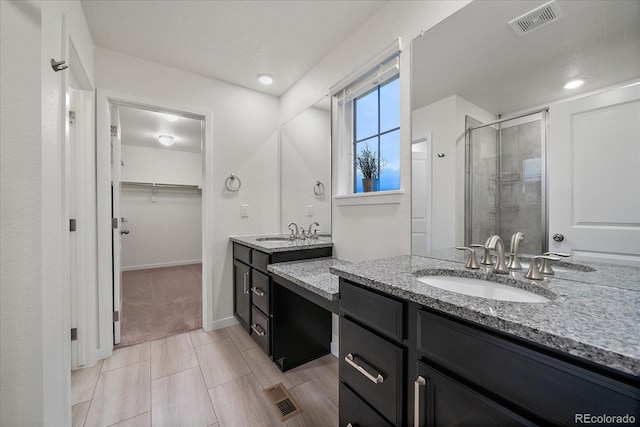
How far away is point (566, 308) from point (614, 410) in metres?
0.26

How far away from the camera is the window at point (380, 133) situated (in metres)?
1.63

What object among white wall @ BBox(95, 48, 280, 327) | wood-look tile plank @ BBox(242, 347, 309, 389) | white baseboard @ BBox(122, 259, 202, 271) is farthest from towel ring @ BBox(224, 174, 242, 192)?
white baseboard @ BBox(122, 259, 202, 271)

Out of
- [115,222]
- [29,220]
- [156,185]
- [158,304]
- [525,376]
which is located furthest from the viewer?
[156,185]

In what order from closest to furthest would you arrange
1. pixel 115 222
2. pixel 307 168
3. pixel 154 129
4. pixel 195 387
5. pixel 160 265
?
1. pixel 195 387
2. pixel 115 222
3. pixel 307 168
4. pixel 154 129
5. pixel 160 265

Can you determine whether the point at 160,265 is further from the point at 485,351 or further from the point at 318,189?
the point at 485,351

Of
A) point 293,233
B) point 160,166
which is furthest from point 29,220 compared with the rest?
point 160,166

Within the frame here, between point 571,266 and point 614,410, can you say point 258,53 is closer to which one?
point 571,266

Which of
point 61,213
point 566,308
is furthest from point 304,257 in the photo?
point 566,308

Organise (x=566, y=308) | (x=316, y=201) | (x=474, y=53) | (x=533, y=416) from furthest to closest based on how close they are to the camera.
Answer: (x=316, y=201), (x=474, y=53), (x=566, y=308), (x=533, y=416)

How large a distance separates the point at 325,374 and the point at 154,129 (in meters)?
4.22

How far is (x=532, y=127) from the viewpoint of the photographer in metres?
1.05

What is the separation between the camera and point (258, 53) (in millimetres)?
2119

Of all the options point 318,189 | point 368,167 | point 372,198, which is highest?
point 368,167

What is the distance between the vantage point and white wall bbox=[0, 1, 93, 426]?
96 cm
